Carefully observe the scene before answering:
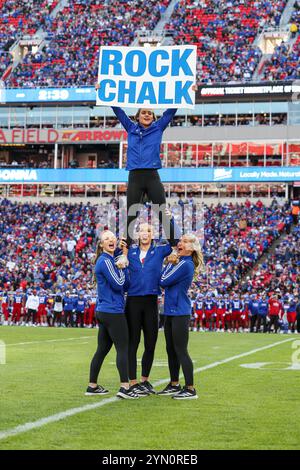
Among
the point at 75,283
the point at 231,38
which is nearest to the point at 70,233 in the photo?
the point at 75,283

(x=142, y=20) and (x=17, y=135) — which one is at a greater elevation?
(x=142, y=20)

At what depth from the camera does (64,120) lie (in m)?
46.0

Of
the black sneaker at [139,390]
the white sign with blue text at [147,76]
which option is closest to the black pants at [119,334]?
the black sneaker at [139,390]

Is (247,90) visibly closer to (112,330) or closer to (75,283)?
(75,283)

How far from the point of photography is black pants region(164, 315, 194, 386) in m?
7.81

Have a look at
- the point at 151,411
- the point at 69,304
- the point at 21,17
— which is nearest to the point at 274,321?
the point at 69,304

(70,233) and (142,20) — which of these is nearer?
(70,233)

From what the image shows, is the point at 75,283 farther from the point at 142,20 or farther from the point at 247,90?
the point at 142,20

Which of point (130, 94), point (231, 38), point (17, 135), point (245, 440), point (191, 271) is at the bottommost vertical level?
point (245, 440)

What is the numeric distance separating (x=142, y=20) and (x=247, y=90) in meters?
11.8

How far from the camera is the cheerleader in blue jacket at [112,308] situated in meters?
7.71

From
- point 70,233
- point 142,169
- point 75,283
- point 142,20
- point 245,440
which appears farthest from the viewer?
point 142,20

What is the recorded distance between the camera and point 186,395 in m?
7.73

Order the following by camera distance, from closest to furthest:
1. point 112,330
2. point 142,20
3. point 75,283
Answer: point 112,330
point 75,283
point 142,20
